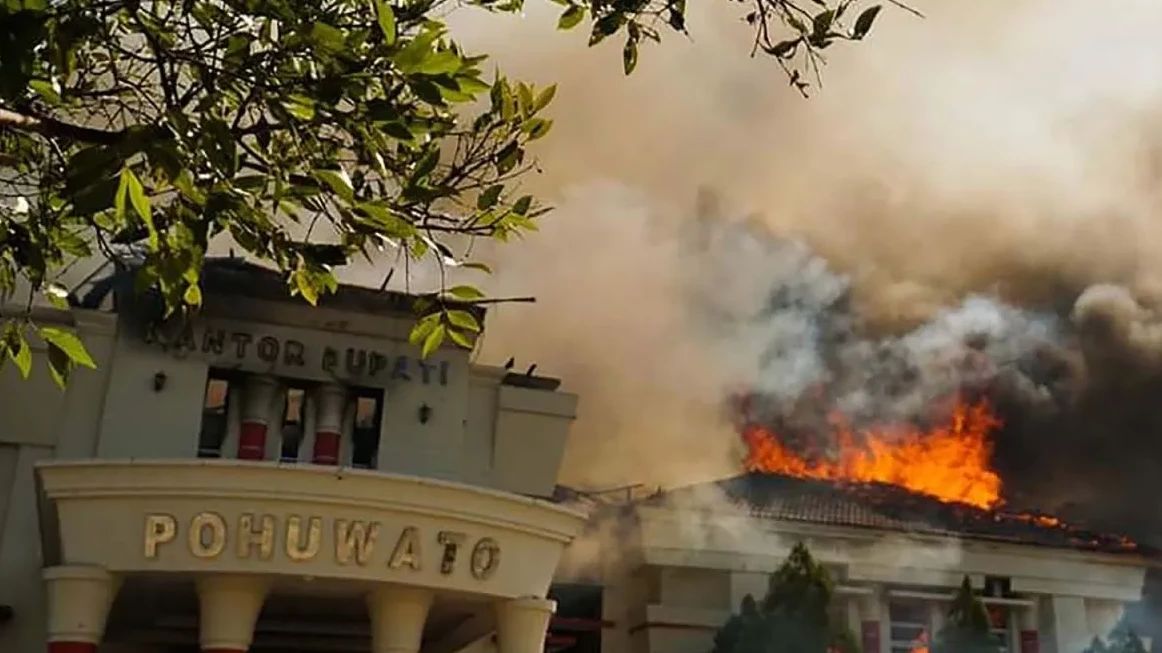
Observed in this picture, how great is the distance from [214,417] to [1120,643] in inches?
680

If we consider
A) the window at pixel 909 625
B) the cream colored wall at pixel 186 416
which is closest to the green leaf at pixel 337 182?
the cream colored wall at pixel 186 416

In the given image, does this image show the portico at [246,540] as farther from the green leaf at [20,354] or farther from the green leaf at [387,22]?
the green leaf at [387,22]

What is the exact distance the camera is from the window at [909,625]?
859 inches

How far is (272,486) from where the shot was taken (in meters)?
11.6

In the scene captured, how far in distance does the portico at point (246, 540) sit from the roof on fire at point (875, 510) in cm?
999

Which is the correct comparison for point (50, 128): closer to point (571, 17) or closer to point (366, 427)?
point (571, 17)

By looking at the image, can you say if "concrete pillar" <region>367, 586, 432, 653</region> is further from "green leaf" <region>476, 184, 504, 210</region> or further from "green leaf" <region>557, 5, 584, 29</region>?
"green leaf" <region>557, 5, 584, 29</region>

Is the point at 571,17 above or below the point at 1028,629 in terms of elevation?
above

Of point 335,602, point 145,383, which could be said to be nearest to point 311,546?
point 335,602

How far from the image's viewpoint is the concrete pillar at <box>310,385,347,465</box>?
16.8m

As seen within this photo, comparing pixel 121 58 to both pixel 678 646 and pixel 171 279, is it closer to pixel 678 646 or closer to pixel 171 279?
pixel 171 279

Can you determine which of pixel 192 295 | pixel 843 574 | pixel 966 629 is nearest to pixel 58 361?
pixel 192 295

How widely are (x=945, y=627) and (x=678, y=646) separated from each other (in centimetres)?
528

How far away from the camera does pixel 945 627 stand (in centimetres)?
2119
